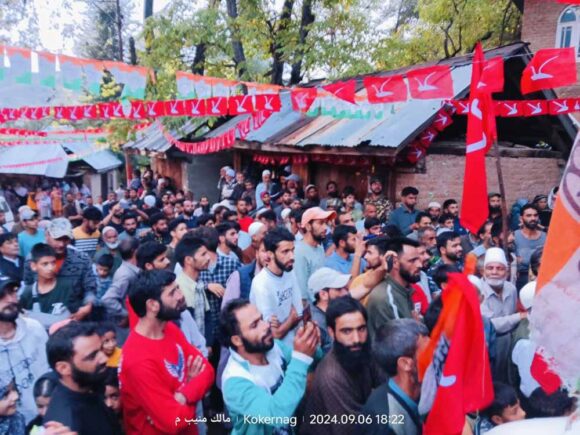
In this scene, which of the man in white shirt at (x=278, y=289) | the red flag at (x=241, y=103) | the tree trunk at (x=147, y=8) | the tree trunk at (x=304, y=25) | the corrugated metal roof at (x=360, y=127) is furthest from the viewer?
the tree trunk at (x=147, y=8)

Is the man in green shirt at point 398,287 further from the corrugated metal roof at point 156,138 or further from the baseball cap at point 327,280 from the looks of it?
the corrugated metal roof at point 156,138

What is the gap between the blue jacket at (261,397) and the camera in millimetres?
2672

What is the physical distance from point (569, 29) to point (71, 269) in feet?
50.3

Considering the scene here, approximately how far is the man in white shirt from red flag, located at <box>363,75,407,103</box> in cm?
313

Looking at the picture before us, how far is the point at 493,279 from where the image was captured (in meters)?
4.45

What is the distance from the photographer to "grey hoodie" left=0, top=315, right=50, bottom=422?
3219mm

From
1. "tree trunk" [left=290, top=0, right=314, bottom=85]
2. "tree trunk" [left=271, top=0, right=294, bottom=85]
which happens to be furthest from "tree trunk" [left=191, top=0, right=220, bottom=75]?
"tree trunk" [left=290, top=0, right=314, bottom=85]

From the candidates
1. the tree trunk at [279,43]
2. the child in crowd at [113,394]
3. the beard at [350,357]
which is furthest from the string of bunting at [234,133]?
the beard at [350,357]

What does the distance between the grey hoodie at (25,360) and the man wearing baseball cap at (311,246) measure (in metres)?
2.37

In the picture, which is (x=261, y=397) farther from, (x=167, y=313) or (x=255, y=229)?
(x=255, y=229)

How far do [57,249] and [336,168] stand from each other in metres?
7.11

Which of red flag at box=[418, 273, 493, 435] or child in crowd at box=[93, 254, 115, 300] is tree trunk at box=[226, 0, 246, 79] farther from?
red flag at box=[418, 273, 493, 435]

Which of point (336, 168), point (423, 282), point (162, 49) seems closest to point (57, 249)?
point (423, 282)

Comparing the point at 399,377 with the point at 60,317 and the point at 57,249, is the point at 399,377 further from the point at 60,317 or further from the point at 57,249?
the point at 57,249
